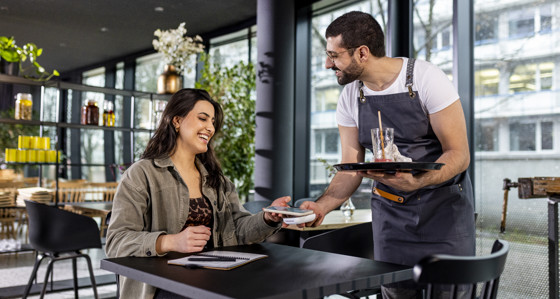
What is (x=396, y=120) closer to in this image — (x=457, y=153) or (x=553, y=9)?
(x=457, y=153)

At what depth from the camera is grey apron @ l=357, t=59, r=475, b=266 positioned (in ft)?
6.29

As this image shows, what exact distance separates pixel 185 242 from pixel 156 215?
338 mm

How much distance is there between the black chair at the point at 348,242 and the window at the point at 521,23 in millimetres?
2154

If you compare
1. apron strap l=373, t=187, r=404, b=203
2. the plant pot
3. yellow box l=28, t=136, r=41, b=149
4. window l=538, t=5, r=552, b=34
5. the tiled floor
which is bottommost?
the tiled floor

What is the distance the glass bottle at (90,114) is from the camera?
4.96 metres

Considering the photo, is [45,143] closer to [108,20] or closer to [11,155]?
[11,155]

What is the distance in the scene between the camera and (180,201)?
213 centimetres

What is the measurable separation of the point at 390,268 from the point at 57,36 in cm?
819

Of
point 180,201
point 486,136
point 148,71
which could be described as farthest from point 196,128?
point 148,71

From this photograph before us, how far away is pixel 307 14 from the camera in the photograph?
20.5 feet

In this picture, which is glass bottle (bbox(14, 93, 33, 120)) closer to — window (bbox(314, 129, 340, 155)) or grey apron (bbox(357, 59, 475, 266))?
window (bbox(314, 129, 340, 155))

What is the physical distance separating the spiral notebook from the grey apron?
571 mm

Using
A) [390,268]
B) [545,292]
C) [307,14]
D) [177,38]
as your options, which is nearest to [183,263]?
[390,268]

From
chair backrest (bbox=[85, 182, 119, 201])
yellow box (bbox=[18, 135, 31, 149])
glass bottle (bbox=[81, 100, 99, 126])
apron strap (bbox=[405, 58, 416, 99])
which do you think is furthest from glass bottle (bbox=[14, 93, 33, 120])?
apron strap (bbox=[405, 58, 416, 99])
